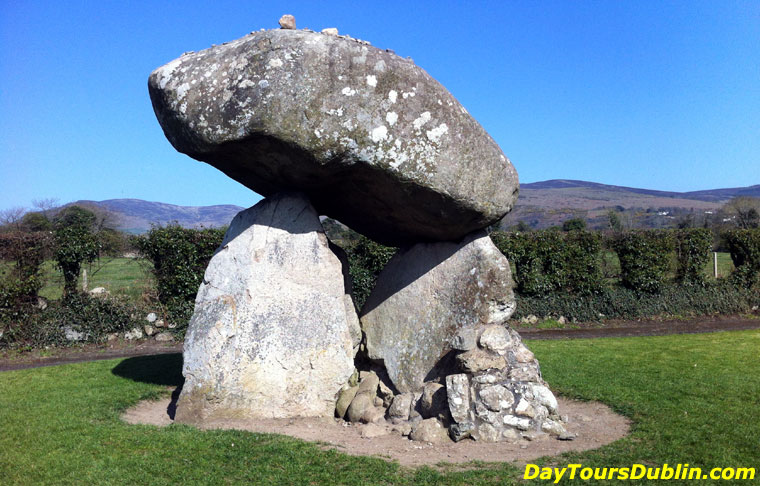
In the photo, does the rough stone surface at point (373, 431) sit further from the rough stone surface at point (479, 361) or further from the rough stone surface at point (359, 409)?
the rough stone surface at point (479, 361)

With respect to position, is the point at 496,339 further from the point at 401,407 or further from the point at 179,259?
the point at 179,259

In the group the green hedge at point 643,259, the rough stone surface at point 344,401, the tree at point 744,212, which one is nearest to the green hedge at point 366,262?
the green hedge at point 643,259

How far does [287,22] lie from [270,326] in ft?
12.1

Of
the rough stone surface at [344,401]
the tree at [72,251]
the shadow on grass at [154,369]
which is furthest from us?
the tree at [72,251]

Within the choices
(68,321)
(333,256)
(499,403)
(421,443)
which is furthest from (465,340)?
(68,321)

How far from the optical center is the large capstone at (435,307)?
294 inches

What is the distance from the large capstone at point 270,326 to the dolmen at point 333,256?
0.02 metres

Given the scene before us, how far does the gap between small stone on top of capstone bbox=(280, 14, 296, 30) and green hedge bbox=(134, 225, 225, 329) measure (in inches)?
310

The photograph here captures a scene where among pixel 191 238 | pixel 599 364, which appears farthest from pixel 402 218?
pixel 191 238

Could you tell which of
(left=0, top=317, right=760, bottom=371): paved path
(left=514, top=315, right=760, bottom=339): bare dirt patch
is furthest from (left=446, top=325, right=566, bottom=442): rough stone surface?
(left=0, top=317, right=760, bottom=371): paved path

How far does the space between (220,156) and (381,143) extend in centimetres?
196

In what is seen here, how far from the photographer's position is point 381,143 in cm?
652

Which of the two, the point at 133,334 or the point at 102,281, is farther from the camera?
the point at 102,281

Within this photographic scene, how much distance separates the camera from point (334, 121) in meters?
6.39
